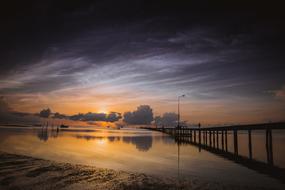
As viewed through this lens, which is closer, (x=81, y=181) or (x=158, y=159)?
(x=81, y=181)

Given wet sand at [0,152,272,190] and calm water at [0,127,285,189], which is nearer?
wet sand at [0,152,272,190]

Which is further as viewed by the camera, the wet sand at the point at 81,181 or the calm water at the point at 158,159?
the calm water at the point at 158,159

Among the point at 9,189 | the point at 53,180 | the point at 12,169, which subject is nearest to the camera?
the point at 9,189

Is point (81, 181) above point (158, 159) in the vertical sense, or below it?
above

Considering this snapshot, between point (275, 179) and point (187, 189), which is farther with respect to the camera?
point (275, 179)

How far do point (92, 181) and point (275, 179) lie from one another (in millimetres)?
10106

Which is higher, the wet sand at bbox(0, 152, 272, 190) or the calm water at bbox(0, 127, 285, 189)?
the wet sand at bbox(0, 152, 272, 190)

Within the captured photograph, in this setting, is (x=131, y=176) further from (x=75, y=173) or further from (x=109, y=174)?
(x=75, y=173)

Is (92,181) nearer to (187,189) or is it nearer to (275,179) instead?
(187,189)

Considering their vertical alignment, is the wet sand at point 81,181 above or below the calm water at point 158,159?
above

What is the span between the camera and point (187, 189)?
9008 millimetres

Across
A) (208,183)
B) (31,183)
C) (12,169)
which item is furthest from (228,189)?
(12,169)

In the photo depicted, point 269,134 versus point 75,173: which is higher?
point 269,134

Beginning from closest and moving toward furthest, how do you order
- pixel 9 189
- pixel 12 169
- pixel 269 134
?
1. pixel 9 189
2. pixel 12 169
3. pixel 269 134
